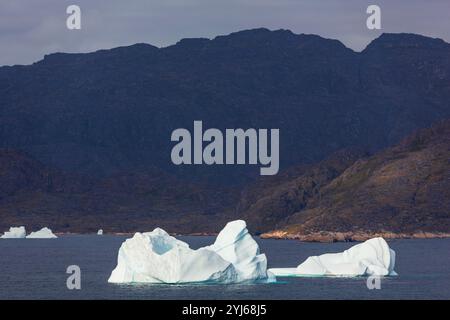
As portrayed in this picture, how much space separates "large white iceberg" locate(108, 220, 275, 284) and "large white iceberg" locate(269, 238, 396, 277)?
50.2 feet

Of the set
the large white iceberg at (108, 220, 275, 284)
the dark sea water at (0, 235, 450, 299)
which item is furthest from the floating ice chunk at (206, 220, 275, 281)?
the dark sea water at (0, 235, 450, 299)

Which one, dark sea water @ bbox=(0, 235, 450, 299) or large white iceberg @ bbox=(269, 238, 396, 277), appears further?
large white iceberg @ bbox=(269, 238, 396, 277)

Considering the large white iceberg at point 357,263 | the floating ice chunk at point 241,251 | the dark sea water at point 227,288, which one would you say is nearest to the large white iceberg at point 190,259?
the floating ice chunk at point 241,251

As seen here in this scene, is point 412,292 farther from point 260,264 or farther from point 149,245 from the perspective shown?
point 149,245

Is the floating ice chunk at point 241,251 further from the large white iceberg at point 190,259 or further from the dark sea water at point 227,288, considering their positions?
the dark sea water at point 227,288

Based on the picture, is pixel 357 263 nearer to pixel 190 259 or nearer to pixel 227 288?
pixel 227 288

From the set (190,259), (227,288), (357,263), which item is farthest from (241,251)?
(357,263)

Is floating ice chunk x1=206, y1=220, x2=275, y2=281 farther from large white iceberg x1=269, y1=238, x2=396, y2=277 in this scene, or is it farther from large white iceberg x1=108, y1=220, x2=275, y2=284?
large white iceberg x1=269, y1=238, x2=396, y2=277

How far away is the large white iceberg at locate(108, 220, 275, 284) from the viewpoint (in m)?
103

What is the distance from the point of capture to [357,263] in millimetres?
124562

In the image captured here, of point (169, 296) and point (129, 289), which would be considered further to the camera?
point (129, 289)
